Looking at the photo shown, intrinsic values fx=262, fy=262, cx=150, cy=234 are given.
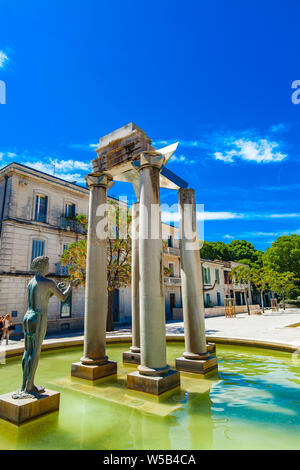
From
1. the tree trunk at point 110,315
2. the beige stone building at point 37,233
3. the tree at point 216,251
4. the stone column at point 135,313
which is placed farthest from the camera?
the tree at point 216,251

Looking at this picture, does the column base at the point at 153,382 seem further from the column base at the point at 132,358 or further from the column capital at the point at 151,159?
the column capital at the point at 151,159

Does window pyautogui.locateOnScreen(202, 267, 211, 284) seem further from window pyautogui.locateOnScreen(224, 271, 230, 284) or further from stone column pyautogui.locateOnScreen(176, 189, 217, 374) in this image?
stone column pyautogui.locateOnScreen(176, 189, 217, 374)

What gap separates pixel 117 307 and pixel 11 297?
9.79 m

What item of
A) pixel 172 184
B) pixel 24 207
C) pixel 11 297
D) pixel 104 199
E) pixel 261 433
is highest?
pixel 24 207

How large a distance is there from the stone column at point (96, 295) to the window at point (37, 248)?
47.4 ft

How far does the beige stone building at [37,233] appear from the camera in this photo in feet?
59.2

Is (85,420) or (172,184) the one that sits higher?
(172,184)

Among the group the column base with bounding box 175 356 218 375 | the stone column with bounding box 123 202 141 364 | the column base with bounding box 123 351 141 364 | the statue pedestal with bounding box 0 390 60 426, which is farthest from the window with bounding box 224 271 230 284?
the statue pedestal with bounding box 0 390 60 426

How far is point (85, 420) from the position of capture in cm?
390

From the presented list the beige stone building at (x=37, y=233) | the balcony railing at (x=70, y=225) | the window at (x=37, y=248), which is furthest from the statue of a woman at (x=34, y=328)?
the balcony railing at (x=70, y=225)

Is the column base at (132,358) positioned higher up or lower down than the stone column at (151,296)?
lower down

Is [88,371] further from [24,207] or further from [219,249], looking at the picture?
[219,249]

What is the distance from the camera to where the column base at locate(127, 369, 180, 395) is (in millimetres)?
4707
